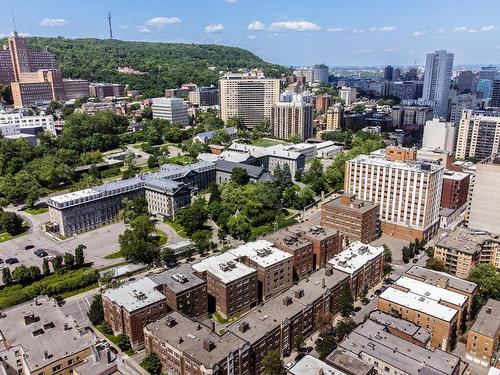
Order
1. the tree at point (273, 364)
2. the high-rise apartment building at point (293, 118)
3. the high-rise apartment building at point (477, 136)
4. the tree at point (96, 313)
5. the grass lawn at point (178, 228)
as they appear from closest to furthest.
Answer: the tree at point (273, 364) < the tree at point (96, 313) < the grass lawn at point (178, 228) < the high-rise apartment building at point (477, 136) < the high-rise apartment building at point (293, 118)

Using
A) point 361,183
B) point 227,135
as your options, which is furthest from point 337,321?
point 227,135

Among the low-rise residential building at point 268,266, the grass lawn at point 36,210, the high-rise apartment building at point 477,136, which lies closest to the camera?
the low-rise residential building at point 268,266

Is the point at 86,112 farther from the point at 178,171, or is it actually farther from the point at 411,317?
the point at 411,317

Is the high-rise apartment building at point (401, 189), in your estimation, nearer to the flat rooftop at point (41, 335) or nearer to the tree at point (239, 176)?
the tree at point (239, 176)

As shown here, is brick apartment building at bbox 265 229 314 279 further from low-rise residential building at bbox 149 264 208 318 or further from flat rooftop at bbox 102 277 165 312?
flat rooftop at bbox 102 277 165 312

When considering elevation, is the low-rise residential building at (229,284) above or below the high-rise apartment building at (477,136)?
below

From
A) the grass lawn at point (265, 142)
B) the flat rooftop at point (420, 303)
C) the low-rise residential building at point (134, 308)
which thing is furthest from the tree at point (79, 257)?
the grass lawn at point (265, 142)
